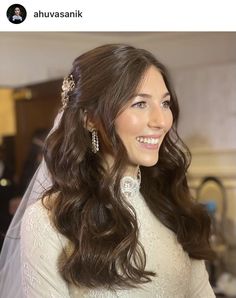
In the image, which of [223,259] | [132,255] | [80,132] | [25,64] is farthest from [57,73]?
[223,259]

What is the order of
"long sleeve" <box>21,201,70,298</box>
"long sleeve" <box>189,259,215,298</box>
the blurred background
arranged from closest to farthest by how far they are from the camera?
"long sleeve" <box>21,201,70,298</box> → "long sleeve" <box>189,259,215,298</box> → the blurred background

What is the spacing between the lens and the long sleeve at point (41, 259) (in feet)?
2.31

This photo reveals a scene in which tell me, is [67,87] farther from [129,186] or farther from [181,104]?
[181,104]

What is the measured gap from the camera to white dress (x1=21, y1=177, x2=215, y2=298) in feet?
2.32

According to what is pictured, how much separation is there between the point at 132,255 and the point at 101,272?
0.22 feet

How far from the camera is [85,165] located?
0.78m

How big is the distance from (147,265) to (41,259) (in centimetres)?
19

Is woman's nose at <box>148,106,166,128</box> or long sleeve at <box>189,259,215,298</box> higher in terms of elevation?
woman's nose at <box>148,106,166,128</box>

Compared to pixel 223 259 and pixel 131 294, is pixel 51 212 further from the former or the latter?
pixel 223 259

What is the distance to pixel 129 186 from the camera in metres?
0.81
